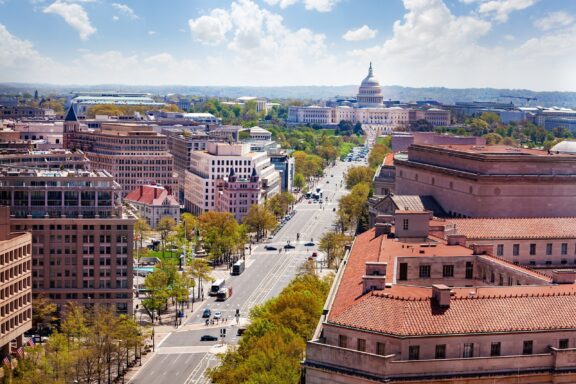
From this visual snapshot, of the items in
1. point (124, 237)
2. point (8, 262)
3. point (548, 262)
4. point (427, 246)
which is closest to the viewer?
point (427, 246)

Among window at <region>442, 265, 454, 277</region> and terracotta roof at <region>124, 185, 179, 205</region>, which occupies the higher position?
window at <region>442, 265, 454, 277</region>

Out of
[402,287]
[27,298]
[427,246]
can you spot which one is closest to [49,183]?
[27,298]

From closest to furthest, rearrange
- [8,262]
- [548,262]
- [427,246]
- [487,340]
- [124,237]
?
1. [487,340]
2. [427,246]
3. [548,262]
4. [8,262]
5. [124,237]

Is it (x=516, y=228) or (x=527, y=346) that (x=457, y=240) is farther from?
(x=527, y=346)

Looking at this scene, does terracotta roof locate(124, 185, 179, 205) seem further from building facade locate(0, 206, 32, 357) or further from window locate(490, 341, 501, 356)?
window locate(490, 341, 501, 356)

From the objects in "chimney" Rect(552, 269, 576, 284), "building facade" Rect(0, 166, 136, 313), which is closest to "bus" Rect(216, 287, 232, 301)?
"building facade" Rect(0, 166, 136, 313)

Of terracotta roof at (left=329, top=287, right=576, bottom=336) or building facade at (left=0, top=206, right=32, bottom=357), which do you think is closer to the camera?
terracotta roof at (left=329, top=287, right=576, bottom=336)

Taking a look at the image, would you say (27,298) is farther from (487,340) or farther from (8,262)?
(487,340)
